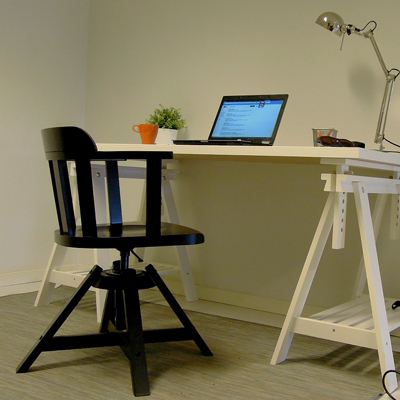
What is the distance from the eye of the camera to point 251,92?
8.69 ft

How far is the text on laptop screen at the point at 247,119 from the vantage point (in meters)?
2.33

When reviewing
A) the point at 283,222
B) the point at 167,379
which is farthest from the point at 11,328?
the point at 283,222

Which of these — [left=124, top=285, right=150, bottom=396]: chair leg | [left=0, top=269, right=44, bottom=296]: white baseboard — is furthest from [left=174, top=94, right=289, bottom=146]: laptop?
[left=0, top=269, right=44, bottom=296]: white baseboard

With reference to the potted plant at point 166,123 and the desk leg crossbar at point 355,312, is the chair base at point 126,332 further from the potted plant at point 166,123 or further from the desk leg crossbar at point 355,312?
the potted plant at point 166,123

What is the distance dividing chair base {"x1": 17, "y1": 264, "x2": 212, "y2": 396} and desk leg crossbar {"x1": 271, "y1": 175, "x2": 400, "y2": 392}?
0.34m

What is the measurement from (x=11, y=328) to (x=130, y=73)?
1.52 metres

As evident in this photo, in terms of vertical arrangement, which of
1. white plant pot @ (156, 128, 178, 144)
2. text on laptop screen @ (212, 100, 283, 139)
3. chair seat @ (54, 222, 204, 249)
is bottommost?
chair seat @ (54, 222, 204, 249)

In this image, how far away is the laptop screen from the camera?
2.32 metres

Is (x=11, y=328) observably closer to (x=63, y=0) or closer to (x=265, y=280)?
(x=265, y=280)

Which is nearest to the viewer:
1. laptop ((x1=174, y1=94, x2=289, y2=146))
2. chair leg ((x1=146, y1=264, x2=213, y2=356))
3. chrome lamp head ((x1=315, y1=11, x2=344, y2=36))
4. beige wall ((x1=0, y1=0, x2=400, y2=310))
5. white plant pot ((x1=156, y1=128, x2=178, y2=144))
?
chair leg ((x1=146, y1=264, x2=213, y2=356))

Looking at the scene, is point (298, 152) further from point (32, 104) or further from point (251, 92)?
point (32, 104)

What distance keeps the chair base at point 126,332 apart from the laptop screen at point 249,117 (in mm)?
827

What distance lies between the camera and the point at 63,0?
10.0ft

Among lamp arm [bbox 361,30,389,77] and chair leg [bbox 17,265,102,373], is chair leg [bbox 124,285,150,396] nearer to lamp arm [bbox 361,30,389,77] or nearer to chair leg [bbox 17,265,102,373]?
chair leg [bbox 17,265,102,373]
